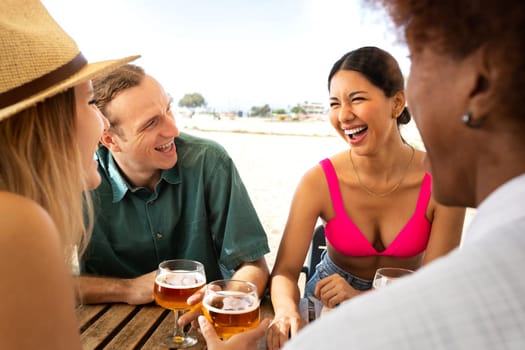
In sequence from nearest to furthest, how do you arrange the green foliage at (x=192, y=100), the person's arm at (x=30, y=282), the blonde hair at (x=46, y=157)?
1. the person's arm at (x=30, y=282)
2. the blonde hair at (x=46, y=157)
3. the green foliage at (x=192, y=100)

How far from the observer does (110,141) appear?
6.40 ft

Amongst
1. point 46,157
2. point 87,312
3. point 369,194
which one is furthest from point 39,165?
point 369,194

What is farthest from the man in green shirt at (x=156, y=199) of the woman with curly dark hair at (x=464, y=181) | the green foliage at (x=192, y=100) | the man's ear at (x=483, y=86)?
the green foliage at (x=192, y=100)

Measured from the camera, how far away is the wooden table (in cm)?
123

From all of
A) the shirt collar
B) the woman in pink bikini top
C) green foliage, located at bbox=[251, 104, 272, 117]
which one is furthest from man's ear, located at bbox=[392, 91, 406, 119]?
green foliage, located at bbox=[251, 104, 272, 117]

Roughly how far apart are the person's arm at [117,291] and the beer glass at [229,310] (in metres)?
0.40

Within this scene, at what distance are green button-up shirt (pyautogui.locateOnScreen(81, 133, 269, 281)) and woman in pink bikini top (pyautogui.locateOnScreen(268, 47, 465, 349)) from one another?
0.65ft

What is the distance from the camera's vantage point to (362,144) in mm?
1961

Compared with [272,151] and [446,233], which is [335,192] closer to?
[446,233]

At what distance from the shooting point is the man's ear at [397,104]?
199 centimetres

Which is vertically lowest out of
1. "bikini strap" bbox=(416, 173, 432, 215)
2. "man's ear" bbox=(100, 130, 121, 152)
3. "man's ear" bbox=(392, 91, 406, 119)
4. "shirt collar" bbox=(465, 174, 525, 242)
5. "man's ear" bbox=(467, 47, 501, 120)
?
"bikini strap" bbox=(416, 173, 432, 215)

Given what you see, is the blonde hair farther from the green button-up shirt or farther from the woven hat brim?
the green button-up shirt

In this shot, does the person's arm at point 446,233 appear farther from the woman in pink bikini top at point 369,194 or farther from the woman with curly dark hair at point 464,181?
the woman with curly dark hair at point 464,181

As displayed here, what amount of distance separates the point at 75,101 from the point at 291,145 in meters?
13.8
